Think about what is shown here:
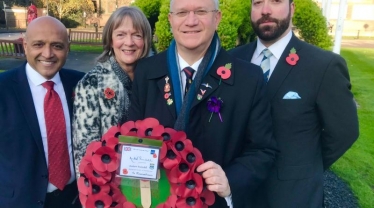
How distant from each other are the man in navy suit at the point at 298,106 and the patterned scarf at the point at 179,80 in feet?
1.90

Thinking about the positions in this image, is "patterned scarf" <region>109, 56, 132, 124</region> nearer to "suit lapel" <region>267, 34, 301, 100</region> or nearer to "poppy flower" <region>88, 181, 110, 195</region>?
"poppy flower" <region>88, 181, 110, 195</region>

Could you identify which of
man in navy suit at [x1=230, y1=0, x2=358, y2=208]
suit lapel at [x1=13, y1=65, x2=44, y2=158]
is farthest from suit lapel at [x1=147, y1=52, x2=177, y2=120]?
suit lapel at [x1=13, y1=65, x2=44, y2=158]

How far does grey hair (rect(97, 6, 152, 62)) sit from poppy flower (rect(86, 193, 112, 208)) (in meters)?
1.21

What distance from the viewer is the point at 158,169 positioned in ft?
6.22

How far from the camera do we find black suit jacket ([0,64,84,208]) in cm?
254

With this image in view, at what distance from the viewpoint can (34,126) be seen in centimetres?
258

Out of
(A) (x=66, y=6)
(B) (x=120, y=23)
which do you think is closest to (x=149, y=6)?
(B) (x=120, y=23)

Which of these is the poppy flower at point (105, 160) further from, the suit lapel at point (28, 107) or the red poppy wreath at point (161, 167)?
the suit lapel at point (28, 107)

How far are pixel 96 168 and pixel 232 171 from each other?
740mm

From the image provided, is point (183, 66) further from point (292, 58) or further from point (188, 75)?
point (292, 58)

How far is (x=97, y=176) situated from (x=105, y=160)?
0.10m

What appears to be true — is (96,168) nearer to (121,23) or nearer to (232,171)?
(232,171)

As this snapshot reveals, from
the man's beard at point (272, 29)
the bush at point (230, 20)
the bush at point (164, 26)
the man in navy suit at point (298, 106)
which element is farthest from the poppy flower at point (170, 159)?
the bush at point (164, 26)

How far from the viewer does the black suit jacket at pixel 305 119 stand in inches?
99.9
